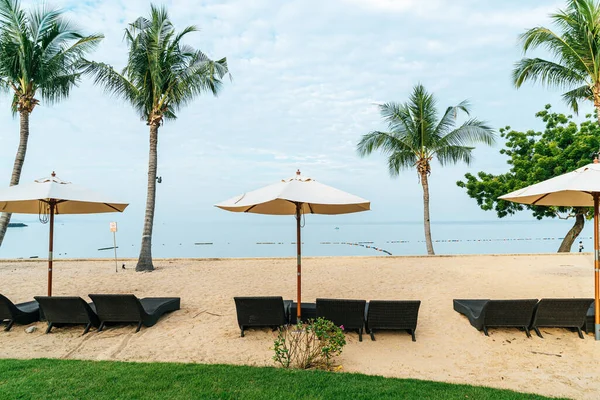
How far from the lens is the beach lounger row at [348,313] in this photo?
16.5ft

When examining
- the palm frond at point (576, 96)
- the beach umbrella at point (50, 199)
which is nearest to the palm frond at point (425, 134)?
the palm frond at point (576, 96)

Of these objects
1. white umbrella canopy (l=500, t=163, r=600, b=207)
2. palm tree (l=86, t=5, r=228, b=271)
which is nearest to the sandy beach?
white umbrella canopy (l=500, t=163, r=600, b=207)

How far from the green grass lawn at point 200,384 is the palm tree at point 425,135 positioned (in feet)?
42.4

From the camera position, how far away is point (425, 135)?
15859 mm

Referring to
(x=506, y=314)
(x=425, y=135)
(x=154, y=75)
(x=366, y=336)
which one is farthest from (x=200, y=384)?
(x=425, y=135)

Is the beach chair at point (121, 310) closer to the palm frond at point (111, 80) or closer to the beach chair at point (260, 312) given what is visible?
the beach chair at point (260, 312)

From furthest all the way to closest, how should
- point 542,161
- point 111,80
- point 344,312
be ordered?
point 542,161, point 111,80, point 344,312

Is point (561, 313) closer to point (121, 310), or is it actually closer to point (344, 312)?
point (344, 312)

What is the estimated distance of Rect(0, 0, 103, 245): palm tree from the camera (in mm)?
10484

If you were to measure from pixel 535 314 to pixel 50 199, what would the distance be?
Answer: 8281mm

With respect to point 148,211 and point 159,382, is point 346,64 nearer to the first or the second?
point 148,211

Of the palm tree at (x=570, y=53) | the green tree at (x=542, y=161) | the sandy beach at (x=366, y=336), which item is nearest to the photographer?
the sandy beach at (x=366, y=336)

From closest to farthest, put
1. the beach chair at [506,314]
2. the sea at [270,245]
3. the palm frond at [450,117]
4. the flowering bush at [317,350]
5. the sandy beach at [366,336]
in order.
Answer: the flowering bush at [317,350]
the sandy beach at [366,336]
the beach chair at [506,314]
the palm frond at [450,117]
the sea at [270,245]

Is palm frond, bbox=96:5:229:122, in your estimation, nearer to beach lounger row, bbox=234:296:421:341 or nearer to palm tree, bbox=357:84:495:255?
beach lounger row, bbox=234:296:421:341
